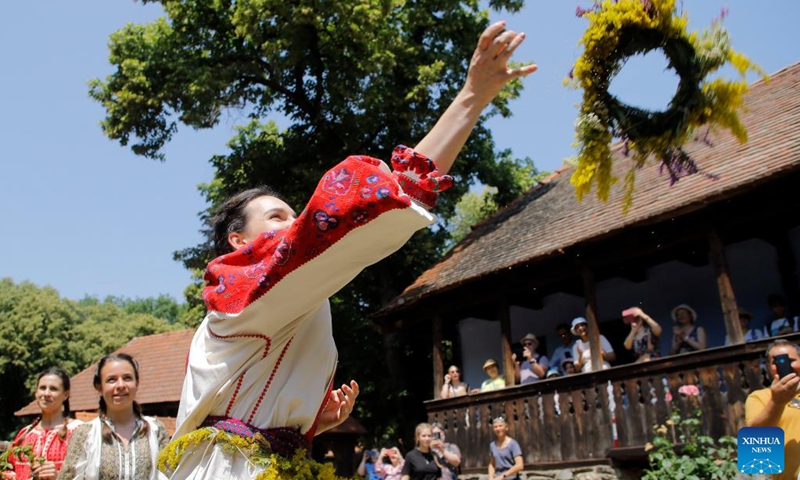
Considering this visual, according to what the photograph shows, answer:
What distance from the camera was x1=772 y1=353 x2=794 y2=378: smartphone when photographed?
4406 millimetres

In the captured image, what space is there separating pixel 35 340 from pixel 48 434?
3621 centimetres

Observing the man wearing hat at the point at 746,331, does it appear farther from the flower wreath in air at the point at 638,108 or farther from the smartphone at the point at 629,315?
the flower wreath in air at the point at 638,108

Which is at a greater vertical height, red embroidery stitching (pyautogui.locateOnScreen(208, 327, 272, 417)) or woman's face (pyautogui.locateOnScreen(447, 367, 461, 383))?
woman's face (pyautogui.locateOnScreen(447, 367, 461, 383))

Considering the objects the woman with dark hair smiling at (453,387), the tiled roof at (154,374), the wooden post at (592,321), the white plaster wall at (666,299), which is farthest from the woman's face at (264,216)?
the tiled roof at (154,374)

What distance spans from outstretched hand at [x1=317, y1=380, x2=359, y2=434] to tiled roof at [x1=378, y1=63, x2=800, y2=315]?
6641 millimetres

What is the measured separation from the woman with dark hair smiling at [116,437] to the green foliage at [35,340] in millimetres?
34507

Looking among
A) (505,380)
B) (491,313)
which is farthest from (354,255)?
(491,313)

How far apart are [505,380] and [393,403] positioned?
23.2 feet

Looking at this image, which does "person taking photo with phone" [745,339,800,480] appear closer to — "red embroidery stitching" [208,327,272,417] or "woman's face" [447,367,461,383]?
"red embroidery stitching" [208,327,272,417]

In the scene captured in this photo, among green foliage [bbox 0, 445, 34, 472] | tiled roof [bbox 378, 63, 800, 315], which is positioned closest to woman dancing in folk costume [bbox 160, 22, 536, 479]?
green foliage [bbox 0, 445, 34, 472]

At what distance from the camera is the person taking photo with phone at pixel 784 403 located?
4383 millimetres

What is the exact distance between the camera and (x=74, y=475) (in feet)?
13.4

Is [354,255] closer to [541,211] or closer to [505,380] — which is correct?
[505,380]

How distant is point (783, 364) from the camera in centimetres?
443
